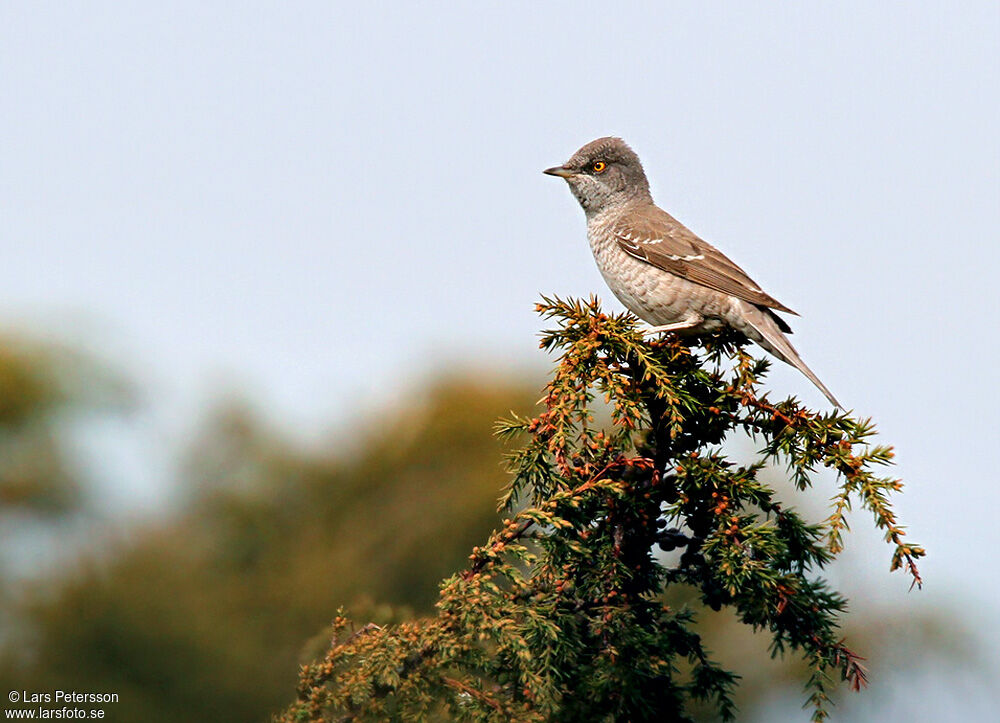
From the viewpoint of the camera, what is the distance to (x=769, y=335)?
Result: 198 inches

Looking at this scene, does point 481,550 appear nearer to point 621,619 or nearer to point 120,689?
point 621,619

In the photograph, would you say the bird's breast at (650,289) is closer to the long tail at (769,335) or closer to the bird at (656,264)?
the bird at (656,264)

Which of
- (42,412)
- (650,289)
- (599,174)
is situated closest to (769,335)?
(650,289)

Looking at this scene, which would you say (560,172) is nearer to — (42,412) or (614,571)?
(614,571)

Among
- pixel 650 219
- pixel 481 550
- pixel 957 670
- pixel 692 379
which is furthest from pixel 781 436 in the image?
pixel 957 670

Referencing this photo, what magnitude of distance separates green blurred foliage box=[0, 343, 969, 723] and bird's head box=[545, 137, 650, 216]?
309 cm

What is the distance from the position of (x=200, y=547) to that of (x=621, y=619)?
31.8 ft

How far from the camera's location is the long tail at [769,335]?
4.90 metres

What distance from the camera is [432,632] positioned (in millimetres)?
2812

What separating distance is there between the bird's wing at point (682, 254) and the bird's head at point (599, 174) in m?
0.23

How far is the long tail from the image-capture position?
16.1 feet

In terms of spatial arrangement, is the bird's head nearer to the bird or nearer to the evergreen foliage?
the bird

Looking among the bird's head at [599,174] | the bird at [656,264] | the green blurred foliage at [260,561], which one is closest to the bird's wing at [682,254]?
the bird at [656,264]
